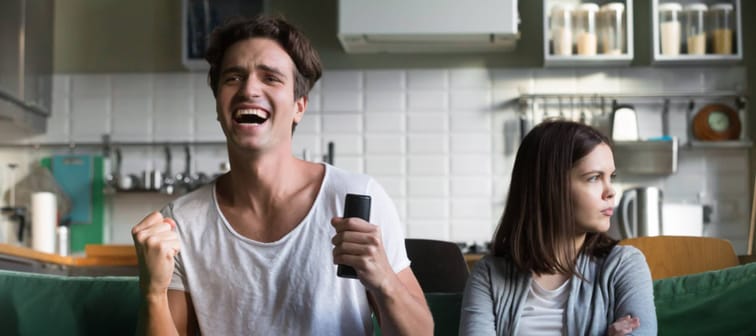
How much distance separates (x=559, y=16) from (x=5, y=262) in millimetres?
2652

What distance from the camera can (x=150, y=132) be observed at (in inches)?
202

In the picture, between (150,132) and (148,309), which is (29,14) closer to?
(150,132)

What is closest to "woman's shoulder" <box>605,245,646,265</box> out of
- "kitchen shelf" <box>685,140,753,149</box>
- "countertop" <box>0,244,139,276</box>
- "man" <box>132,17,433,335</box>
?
"man" <box>132,17,433,335</box>

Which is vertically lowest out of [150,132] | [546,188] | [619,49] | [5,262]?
[5,262]

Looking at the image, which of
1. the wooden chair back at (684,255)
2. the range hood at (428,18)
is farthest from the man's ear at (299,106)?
the range hood at (428,18)

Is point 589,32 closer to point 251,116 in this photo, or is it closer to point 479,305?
point 479,305

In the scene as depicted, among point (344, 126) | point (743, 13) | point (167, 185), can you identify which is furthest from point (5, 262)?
point (743, 13)

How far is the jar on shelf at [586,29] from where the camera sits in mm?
4660

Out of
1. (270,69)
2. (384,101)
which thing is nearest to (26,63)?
(384,101)

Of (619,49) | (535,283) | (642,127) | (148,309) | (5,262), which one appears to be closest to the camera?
(148,309)

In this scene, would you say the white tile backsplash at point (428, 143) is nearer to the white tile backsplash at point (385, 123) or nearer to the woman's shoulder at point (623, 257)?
the white tile backsplash at point (385, 123)

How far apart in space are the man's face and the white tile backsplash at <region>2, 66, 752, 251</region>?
10.7ft

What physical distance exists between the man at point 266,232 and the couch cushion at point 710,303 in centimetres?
49

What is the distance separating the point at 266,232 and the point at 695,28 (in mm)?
3514
